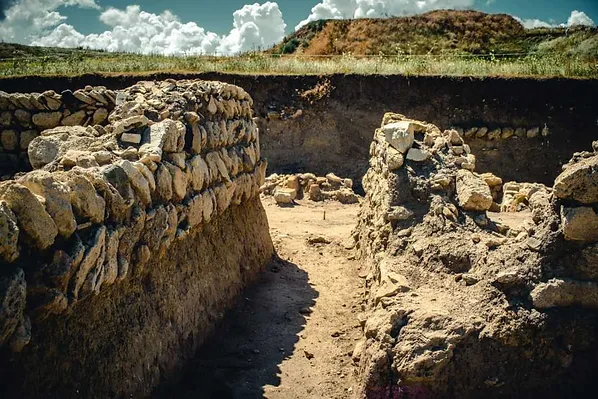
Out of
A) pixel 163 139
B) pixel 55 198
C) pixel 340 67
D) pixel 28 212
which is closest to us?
pixel 28 212

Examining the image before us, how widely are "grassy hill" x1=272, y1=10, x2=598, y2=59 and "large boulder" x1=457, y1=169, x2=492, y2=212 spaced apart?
76.7 feet

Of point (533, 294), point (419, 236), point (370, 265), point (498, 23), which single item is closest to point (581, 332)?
point (533, 294)

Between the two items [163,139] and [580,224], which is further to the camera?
[163,139]

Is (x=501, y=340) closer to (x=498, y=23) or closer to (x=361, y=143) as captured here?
(x=361, y=143)

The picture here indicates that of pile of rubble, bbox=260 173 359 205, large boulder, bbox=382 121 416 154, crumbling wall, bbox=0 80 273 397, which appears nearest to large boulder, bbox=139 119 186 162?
crumbling wall, bbox=0 80 273 397

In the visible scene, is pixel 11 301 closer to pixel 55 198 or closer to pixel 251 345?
pixel 55 198

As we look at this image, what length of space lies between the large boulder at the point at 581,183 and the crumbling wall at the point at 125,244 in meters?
2.91

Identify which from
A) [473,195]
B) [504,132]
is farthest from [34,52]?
[473,195]

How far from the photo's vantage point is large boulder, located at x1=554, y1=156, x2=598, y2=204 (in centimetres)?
394

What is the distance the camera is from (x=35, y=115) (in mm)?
5910

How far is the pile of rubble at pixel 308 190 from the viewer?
12.4m

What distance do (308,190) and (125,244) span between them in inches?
371

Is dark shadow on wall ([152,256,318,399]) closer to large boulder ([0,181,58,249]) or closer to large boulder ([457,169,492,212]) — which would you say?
large boulder ([0,181,58,249])

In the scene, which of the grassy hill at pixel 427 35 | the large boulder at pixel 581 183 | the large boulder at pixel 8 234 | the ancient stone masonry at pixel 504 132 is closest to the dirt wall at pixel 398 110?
the ancient stone masonry at pixel 504 132
